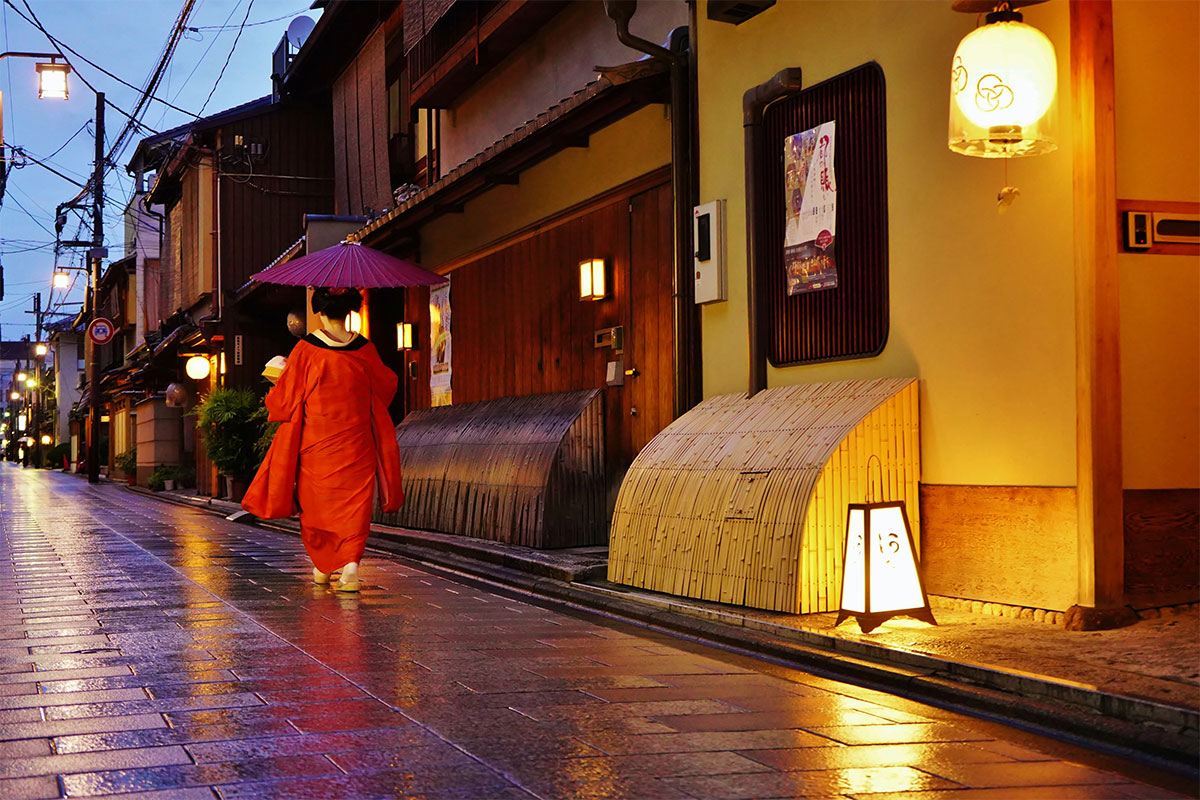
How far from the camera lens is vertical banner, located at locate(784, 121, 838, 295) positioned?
9234mm

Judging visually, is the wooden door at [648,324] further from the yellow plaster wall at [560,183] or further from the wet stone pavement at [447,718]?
the wet stone pavement at [447,718]

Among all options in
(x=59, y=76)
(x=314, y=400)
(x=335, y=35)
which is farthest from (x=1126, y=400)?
(x=59, y=76)

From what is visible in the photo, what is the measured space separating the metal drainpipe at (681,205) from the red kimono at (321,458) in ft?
9.14

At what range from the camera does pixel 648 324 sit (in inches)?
477

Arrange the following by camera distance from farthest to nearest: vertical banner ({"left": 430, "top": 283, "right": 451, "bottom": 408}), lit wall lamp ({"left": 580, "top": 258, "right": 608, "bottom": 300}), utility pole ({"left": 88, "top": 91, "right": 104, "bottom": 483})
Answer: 1. utility pole ({"left": 88, "top": 91, "right": 104, "bottom": 483})
2. vertical banner ({"left": 430, "top": 283, "right": 451, "bottom": 408})
3. lit wall lamp ({"left": 580, "top": 258, "right": 608, "bottom": 300})

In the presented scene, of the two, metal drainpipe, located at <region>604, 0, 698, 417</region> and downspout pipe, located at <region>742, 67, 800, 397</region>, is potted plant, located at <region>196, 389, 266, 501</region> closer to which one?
metal drainpipe, located at <region>604, 0, 698, 417</region>

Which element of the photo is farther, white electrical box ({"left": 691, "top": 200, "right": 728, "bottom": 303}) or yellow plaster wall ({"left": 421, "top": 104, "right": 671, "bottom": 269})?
yellow plaster wall ({"left": 421, "top": 104, "right": 671, "bottom": 269})

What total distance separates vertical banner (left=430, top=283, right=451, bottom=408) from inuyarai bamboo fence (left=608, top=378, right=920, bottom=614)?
317 inches

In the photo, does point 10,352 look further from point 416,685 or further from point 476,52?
point 416,685

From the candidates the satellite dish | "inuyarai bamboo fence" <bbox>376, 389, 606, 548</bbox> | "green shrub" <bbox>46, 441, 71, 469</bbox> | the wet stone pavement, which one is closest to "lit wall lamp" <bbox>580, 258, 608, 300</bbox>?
"inuyarai bamboo fence" <bbox>376, 389, 606, 548</bbox>

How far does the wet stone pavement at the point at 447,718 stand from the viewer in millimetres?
4250

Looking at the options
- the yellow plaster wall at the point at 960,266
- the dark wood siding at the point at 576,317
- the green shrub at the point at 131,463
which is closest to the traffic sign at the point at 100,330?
the green shrub at the point at 131,463

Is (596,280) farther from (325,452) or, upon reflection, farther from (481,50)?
(481,50)

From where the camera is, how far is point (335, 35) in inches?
914
